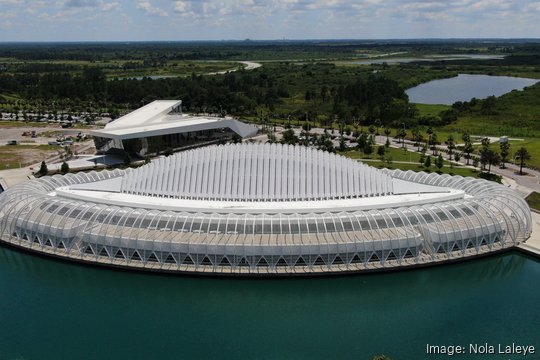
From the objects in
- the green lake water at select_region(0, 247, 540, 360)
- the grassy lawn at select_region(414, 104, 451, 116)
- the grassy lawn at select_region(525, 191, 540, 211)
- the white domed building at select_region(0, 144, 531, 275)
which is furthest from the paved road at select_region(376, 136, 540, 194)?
the grassy lawn at select_region(414, 104, 451, 116)

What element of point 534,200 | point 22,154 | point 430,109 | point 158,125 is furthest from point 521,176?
point 22,154

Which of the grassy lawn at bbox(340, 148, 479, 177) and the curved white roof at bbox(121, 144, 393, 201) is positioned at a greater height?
the curved white roof at bbox(121, 144, 393, 201)

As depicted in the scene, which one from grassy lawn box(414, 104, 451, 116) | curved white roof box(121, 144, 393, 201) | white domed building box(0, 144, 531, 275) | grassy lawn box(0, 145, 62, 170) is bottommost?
grassy lawn box(414, 104, 451, 116)

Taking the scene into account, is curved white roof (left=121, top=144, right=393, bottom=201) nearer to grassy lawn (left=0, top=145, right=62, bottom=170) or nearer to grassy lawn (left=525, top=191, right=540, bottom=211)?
grassy lawn (left=525, top=191, right=540, bottom=211)

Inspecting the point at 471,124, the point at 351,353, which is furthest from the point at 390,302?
the point at 471,124

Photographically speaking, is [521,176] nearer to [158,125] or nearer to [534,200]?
[534,200]

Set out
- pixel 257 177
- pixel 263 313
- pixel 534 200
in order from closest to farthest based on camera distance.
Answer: pixel 263 313, pixel 257 177, pixel 534 200
